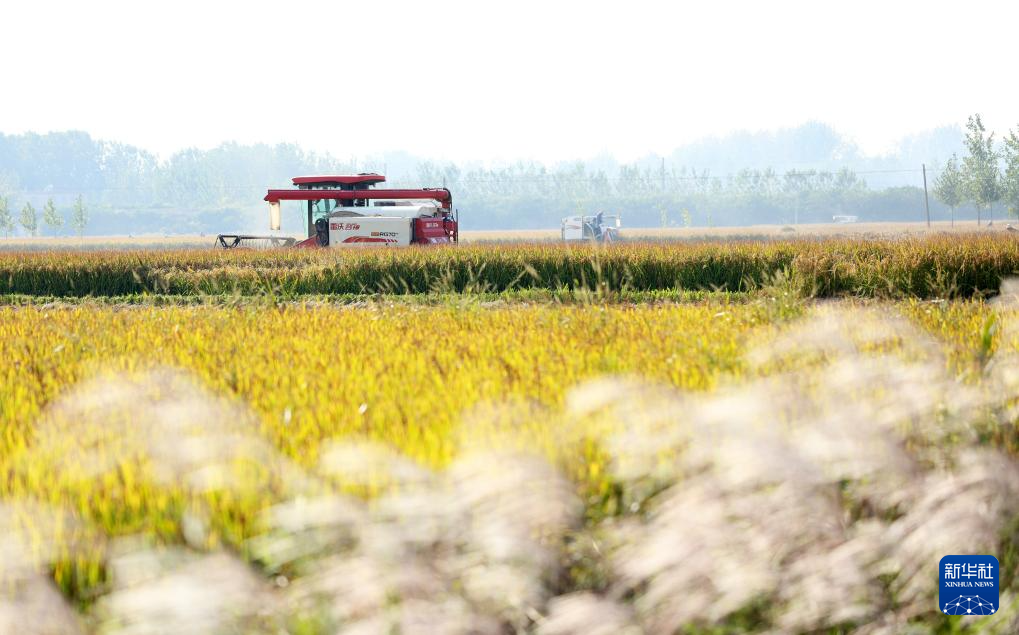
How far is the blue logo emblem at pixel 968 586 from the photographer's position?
252cm

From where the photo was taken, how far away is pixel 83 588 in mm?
2523

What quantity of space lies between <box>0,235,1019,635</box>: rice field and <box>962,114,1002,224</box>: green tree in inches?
3354

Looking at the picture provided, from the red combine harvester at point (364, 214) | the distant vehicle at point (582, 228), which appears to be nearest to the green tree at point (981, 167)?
the distant vehicle at point (582, 228)

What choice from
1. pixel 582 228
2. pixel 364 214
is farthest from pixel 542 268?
pixel 582 228

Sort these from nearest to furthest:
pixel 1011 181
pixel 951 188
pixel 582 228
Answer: pixel 582 228 → pixel 1011 181 → pixel 951 188

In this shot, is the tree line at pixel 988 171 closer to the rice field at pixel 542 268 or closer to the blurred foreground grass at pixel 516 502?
the rice field at pixel 542 268

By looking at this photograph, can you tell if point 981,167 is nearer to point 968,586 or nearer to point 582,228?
point 582,228

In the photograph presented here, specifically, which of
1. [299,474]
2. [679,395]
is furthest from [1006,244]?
[299,474]

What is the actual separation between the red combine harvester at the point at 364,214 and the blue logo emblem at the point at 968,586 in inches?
1029

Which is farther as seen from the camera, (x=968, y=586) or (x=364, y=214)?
(x=364, y=214)

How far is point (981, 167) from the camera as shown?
3211 inches

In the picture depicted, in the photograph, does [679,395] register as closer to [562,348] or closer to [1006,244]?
[562,348]

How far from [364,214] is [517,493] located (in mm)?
28693

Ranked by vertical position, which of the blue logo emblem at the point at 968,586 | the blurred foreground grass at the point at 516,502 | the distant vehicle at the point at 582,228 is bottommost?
the blue logo emblem at the point at 968,586
